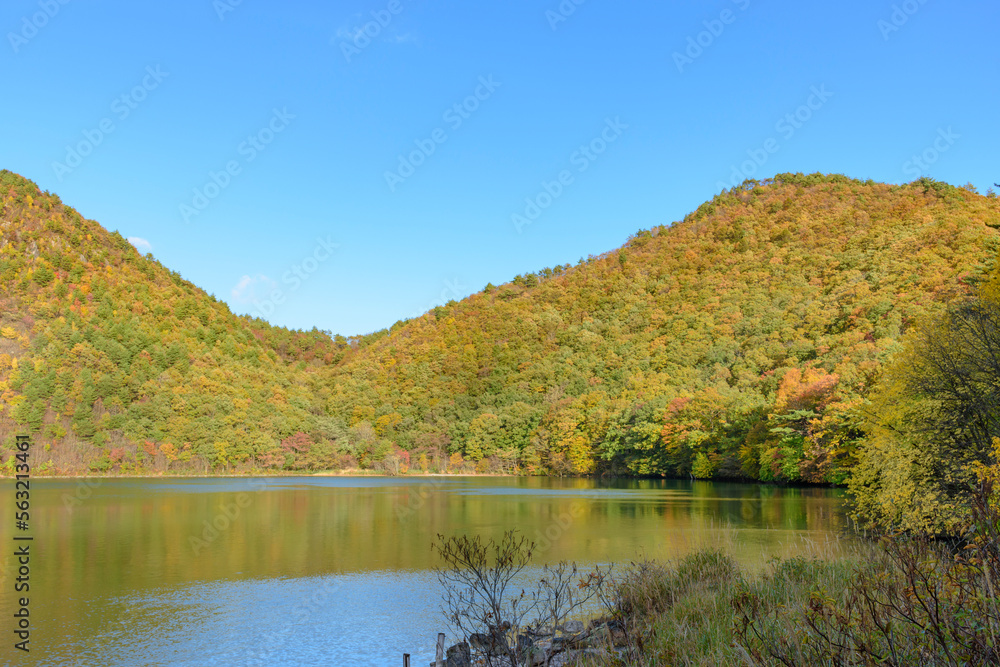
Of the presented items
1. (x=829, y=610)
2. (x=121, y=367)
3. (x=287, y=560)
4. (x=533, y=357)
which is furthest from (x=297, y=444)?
(x=829, y=610)

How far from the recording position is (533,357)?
111562 mm

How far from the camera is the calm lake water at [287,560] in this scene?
34.7 feet

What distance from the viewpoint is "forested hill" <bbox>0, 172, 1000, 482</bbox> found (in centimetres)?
6450

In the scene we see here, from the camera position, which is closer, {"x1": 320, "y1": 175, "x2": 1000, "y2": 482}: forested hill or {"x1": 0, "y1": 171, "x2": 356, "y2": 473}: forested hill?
{"x1": 320, "y1": 175, "x2": 1000, "y2": 482}: forested hill

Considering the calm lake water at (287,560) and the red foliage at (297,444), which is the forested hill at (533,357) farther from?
the calm lake water at (287,560)

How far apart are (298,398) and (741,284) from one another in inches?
2578

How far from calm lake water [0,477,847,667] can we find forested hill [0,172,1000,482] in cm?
2136

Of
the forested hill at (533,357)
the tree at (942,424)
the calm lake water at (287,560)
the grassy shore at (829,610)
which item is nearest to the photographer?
the grassy shore at (829,610)

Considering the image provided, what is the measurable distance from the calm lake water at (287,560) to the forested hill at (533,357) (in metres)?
21.4

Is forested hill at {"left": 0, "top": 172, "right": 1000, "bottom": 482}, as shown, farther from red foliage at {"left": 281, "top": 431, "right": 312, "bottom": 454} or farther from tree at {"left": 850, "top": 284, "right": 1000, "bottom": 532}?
tree at {"left": 850, "top": 284, "right": 1000, "bottom": 532}

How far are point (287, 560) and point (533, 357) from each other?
308ft

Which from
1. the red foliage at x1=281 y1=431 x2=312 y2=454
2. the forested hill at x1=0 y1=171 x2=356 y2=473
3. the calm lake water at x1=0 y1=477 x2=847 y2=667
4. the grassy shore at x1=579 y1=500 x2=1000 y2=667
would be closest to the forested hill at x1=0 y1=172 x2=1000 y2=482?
the forested hill at x1=0 y1=171 x2=356 y2=473

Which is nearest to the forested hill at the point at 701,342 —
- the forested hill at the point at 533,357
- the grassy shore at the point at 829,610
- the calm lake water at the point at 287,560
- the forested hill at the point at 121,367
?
the forested hill at the point at 533,357

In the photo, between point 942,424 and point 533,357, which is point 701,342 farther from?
point 942,424
